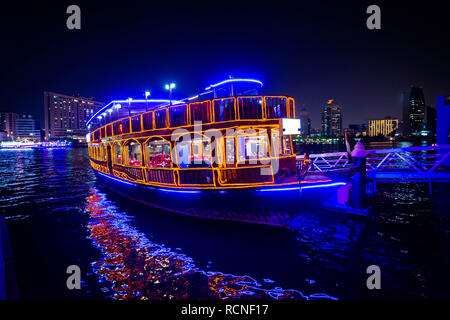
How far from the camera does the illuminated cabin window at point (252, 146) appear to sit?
10.7 metres

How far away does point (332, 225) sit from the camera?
35.4ft

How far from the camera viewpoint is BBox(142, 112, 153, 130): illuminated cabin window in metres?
12.2

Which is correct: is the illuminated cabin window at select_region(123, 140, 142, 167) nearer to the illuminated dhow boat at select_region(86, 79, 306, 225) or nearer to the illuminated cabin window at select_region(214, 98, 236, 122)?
the illuminated dhow boat at select_region(86, 79, 306, 225)

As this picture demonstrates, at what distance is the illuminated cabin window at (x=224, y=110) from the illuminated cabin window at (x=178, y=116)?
1.64 m

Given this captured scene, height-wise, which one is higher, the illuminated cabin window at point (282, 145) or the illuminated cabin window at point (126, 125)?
the illuminated cabin window at point (126, 125)

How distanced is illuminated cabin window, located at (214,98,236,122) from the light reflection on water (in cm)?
506

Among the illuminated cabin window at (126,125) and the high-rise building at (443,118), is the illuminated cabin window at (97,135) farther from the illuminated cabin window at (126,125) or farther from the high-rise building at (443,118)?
the high-rise building at (443,118)

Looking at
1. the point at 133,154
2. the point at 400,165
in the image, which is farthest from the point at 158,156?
the point at 400,165

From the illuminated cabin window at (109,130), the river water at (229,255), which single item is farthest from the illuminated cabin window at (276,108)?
the illuminated cabin window at (109,130)

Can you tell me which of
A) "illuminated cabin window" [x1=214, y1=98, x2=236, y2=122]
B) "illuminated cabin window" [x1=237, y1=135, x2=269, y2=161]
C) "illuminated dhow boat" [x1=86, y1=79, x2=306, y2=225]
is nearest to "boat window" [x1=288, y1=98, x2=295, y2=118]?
"illuminated dhow boat" [x1=86, y1=79, x2=306, y2=225]

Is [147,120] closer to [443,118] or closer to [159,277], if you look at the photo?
[159,277]

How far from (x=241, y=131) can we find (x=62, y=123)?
226 meters
